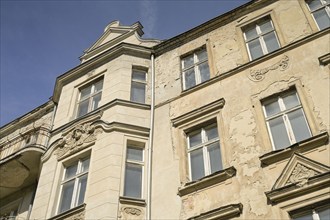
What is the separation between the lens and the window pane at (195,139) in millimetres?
10398

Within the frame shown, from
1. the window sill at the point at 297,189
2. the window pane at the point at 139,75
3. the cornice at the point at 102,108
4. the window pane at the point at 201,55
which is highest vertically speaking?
the window pane at the point at 201,55

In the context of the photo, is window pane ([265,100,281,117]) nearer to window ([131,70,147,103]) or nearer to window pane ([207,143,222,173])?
window pane ([207,143,222,173])

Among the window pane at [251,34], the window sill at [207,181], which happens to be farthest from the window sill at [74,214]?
the window pane at [251,34]

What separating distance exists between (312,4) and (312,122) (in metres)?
4.58

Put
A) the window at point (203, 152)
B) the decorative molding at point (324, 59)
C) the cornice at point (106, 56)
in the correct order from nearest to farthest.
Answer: the window at point (203, 152)
the decorative molding at point (324, 59)
the cornice at point (106, 56)

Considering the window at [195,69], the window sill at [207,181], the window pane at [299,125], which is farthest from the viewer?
the window at [195,69]

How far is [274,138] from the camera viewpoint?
9.12 m

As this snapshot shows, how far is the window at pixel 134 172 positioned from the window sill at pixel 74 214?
3.62ft

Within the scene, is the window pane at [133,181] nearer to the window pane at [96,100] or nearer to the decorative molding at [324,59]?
the window pane at [96,100]

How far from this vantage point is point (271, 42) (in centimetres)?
1162

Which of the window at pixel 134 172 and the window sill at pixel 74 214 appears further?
the window at pixel 134 172

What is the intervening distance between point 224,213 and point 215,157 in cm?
175

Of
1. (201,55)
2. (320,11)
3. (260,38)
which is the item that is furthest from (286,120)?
(201,55)

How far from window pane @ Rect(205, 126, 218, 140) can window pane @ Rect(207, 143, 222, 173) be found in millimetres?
342
